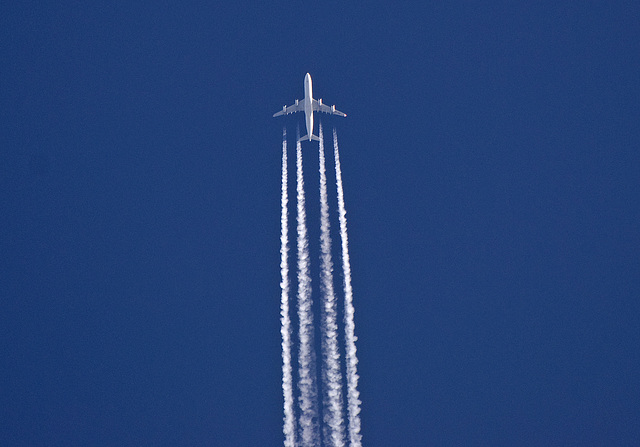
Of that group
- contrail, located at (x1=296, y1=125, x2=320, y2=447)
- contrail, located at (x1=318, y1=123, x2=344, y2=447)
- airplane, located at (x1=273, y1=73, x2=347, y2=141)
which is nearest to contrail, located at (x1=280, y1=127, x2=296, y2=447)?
contrail, located at (x1=296, y1=125, x2=320, y2=447)

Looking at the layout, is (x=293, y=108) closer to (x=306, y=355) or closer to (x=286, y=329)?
(x=286, y=329)

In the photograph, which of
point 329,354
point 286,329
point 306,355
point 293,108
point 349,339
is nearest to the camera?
point 329,354

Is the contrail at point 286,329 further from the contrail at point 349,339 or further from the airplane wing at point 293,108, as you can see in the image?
the airplane wing at point 293,108

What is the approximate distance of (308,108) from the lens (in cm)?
5753

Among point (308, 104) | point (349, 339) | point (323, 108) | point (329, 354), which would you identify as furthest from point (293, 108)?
point (329, 354)

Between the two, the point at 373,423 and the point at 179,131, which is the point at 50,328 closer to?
the point at 179,131

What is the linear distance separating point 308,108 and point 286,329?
14.5 m

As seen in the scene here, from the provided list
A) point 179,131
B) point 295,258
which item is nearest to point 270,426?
point 295,258

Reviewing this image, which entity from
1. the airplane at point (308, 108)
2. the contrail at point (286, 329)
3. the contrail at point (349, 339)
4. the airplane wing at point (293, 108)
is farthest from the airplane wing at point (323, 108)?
the contrail at point (286, 329)

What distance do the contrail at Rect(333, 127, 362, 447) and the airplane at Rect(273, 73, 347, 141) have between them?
2.78 meters

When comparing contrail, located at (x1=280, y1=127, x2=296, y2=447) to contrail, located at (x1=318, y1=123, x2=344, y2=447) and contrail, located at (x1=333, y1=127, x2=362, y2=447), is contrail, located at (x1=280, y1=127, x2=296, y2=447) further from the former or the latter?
contrail, located at (x1=333, y1=127, x2=362, y2=447)

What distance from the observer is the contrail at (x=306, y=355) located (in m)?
50.5

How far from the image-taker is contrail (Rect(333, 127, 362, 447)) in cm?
5038

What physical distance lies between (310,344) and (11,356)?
22.8 meters
